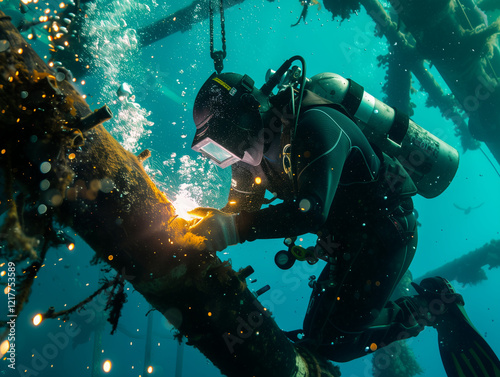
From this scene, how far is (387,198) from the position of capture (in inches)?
109

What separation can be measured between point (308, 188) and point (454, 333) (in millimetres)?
3120

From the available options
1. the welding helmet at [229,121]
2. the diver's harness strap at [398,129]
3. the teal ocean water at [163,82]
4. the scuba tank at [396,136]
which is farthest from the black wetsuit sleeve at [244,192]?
the teal ocean water at [163,82]

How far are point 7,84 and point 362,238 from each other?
3079 millimetres

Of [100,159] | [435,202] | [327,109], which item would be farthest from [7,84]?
[435,202]

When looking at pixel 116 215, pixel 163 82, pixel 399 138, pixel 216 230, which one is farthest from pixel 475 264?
pixel 163 82

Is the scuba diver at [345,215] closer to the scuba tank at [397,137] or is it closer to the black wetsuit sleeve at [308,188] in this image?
the black wetsuit sleeve at [308,188]

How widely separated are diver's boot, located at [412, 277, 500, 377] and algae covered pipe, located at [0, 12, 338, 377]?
2.27m

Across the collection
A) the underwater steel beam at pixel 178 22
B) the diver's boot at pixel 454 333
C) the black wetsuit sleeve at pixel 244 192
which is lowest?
the diver's boot at pixel 454 333

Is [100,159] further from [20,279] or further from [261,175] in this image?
[261,175]

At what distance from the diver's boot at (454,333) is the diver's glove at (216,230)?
2893mm

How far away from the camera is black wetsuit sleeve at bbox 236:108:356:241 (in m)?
1.91

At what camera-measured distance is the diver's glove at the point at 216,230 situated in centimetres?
186

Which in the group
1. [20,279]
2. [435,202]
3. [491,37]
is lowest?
[20,279]

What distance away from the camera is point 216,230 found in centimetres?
190
